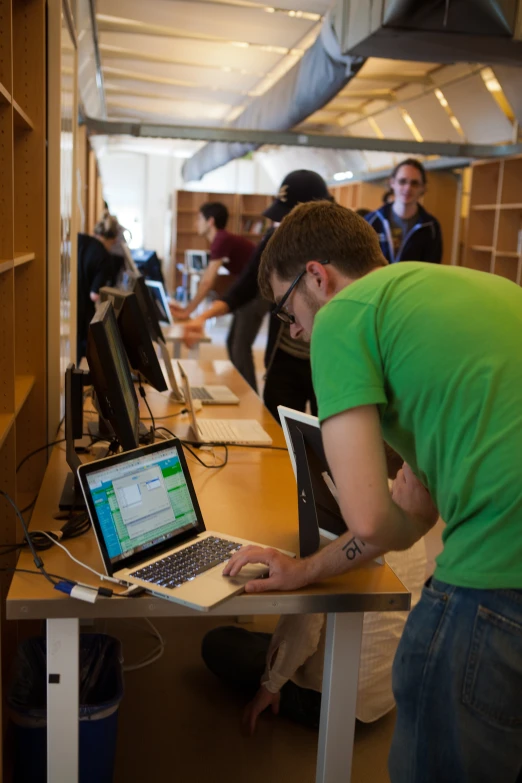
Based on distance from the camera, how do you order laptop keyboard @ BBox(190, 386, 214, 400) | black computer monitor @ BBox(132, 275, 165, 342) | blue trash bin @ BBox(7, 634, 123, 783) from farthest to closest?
laptop keyboard @ BBox(190, 386, 214, 400) → black computer monitor @ BBox(132, 275, 165, 342) → blue trash bin @ BBox(7, 634, 123, 783)

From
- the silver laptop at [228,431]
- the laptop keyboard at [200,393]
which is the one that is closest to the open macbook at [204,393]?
the laptop keyboard at [200,393]

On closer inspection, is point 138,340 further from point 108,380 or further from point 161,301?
point 161,301

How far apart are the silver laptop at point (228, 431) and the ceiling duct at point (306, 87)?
2596mm

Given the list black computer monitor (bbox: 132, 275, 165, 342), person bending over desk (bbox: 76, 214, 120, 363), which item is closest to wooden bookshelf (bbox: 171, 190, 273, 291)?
person bending over desk (bbox: 76, 214, 120, 363)

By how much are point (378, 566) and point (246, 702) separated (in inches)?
42.4

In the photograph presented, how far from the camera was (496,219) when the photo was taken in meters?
8.88

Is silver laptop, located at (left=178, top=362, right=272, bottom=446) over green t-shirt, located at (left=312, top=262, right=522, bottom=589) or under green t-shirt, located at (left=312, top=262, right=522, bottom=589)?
under

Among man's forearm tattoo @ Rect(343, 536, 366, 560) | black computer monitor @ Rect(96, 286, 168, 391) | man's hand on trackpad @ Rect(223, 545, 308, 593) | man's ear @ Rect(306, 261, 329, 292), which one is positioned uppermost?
man's ear @ Rect(306, 261, 329, 292)

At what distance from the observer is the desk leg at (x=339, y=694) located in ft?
5.16

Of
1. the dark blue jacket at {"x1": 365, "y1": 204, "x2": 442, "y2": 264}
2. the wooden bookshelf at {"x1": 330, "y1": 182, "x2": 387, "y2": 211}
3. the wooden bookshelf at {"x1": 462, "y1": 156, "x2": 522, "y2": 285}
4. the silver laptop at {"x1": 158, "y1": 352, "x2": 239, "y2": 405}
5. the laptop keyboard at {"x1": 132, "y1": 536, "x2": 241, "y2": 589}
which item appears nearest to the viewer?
the laptop keyboard at {"x1": 132, "y1": 536, "x2": 241, "y2": 589}

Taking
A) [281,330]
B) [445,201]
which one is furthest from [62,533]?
[445,201]

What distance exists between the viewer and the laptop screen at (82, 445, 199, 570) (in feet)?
5.01

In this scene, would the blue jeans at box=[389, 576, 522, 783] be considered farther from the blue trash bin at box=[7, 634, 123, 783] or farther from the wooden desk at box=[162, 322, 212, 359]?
the wooden desk at box=[162, 322, 212, 359]

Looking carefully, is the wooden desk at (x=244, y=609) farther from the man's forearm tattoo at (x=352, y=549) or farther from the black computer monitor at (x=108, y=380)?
the black computer monitor at (x=108, y=380)
